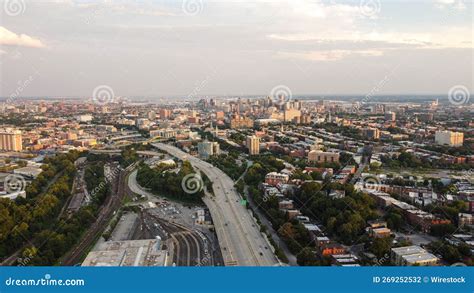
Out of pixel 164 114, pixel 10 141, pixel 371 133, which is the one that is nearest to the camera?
pixel 10 141

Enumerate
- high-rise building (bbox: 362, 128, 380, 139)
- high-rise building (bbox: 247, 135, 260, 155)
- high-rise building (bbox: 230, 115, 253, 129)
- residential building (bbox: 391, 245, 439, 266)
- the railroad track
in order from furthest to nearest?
high-rise building (bbox: 230, 115, 253, 129)
high-rise building (bbox: 362, 128, 380, 139)
high-rise building (bbox: 247, 135, 260, 155)
the railroad track
residential building (bbox: 391, 245, 439, 266)

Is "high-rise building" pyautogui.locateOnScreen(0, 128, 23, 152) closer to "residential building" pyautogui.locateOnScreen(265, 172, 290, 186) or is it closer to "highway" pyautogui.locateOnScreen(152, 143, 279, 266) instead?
"highway" pyautogui.locateOnScreen(152, 143, 279, 266)

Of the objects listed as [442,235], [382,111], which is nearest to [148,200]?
[442,235]

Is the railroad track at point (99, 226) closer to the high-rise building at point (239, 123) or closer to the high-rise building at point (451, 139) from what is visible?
the high-rise building at point (451, 139)

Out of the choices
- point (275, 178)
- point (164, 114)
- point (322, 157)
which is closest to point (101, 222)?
point (275, 178)

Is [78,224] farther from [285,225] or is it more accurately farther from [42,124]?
[42,124]

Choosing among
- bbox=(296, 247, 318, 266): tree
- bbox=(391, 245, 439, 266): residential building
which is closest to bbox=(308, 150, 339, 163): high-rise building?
bbox=(391, 245, 439, 266): residential building

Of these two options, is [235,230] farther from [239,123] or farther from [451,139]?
[239,123]
